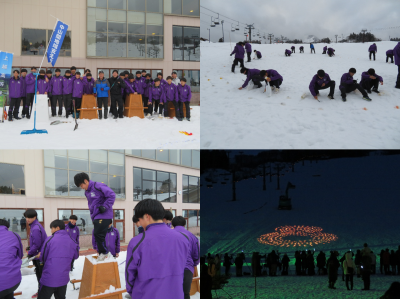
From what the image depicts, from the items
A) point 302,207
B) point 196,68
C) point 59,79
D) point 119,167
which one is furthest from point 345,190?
point 59,79

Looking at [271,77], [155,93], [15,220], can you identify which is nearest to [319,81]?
[271,77]

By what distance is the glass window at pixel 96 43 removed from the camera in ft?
54.7

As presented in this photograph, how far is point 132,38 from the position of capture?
17.0 meters

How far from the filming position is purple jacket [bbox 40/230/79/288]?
370 cm

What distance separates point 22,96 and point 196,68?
9700mm

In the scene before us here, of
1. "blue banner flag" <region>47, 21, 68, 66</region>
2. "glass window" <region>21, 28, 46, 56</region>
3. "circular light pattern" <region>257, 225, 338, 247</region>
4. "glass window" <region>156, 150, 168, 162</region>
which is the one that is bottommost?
"circular light pattern" <region>257, 225, 338, 247</region>

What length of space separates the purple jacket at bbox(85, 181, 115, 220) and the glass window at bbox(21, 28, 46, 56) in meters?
14.7

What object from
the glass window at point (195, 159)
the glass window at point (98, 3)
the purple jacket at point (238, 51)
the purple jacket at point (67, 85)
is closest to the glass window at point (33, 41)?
the glass window at point (98, 3)

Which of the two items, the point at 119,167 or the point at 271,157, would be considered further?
the point at 271,157

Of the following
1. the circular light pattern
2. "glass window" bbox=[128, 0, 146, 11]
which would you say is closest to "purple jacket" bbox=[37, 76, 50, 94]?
"glass window" bbox=[128, 0, 146, 11]

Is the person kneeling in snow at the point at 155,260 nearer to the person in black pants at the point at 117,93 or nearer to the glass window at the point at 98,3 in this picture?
the person in black pants at the point at 117,93

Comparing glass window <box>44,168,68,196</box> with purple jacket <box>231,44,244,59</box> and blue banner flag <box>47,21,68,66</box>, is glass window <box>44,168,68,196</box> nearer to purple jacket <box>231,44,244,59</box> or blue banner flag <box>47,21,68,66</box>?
blue banner flag <box>47,21,68,66</box>

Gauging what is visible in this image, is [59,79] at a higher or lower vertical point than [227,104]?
higher

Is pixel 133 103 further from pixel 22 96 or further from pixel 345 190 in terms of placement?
pixel 345 190
